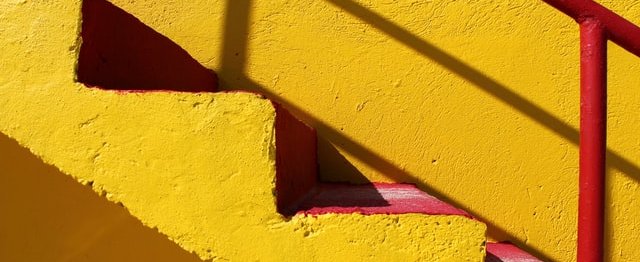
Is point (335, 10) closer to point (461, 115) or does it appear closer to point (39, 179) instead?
point (461, 115)

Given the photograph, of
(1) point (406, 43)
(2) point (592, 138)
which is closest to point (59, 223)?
(1) point (406, 43)

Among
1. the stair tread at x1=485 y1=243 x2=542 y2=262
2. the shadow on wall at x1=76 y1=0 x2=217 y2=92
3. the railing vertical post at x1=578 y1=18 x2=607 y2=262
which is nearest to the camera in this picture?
the railing vertical post at x1=578 y1=18 x2=607 y2=262

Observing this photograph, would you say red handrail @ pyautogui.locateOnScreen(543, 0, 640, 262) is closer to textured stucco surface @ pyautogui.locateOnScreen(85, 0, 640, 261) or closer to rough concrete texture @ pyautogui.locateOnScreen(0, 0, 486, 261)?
rough concrete texture @ pyautogui.locateOnScreen(0, 0, 486, 261)

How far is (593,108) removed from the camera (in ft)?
3.83

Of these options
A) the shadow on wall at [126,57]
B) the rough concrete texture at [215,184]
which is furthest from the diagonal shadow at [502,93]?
the rough concrete texture at [215,184]

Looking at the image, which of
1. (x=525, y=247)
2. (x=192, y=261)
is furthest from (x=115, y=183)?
(x=525, y=247)

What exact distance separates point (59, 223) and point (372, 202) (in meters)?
1.18

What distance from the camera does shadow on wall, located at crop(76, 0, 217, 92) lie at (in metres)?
1.33

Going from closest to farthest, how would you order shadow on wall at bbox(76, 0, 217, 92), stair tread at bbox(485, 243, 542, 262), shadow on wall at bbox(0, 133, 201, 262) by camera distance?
1. shadow on wall at bbox(76, 0, 217, 92)
2. stair tread at bbox(485, 243, 542, 262)
3. shadow on wall at bbox(0, 133, 201, 262)

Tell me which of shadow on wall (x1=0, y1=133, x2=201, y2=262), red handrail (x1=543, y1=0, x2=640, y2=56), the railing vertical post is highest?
red handrail (x1=543, y1=0, x2=640, y2=56)

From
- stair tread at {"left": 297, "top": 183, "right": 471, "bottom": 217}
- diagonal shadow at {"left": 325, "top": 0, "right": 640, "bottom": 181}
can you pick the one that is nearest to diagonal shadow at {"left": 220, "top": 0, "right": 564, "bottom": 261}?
diagonal shadow at {"left": 325, "top": 0, "right": 640, "bottom": 181}

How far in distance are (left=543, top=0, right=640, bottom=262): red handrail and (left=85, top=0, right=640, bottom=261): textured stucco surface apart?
37.0 inches

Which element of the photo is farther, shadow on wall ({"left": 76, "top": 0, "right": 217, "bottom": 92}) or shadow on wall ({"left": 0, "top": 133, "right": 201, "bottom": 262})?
shadow on wall ({"left": 0, "top": 133, "right": 201, "bottom": 262})

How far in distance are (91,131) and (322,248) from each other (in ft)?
1.57
